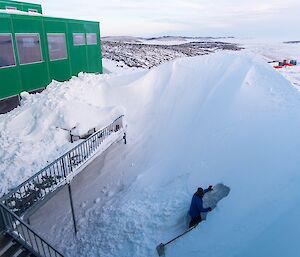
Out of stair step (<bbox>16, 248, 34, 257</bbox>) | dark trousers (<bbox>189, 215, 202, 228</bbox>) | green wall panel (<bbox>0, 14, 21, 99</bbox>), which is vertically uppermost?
green wall panel (<bbox>0, 14, 21, 99</bbox>)

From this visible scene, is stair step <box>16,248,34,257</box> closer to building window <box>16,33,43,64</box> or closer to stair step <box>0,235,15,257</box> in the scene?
stair step <box>0,235,15,257</box>

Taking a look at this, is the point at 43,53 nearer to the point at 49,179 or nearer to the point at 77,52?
the point at 77,52

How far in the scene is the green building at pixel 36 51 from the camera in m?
13.4

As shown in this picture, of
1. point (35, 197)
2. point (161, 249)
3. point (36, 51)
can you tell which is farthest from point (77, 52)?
point (161, 249)

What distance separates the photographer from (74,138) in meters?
11.1

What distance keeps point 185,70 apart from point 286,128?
30.5 feet

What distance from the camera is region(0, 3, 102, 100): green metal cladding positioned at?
13.5 m

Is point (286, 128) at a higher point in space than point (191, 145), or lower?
higher

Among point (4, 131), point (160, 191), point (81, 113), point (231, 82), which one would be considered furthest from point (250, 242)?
point (231, 82)

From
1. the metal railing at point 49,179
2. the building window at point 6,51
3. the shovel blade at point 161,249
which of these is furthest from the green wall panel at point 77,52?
the shovel blade at point 161,249

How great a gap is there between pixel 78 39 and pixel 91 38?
6.82 ft

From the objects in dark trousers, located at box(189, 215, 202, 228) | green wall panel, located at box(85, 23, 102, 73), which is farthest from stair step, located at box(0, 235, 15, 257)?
green wall panel, located at box(85, 23, 102, 73)

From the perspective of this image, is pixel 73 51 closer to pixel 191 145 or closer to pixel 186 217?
pixel 191 145

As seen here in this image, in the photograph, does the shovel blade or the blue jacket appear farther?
the blue jacket
